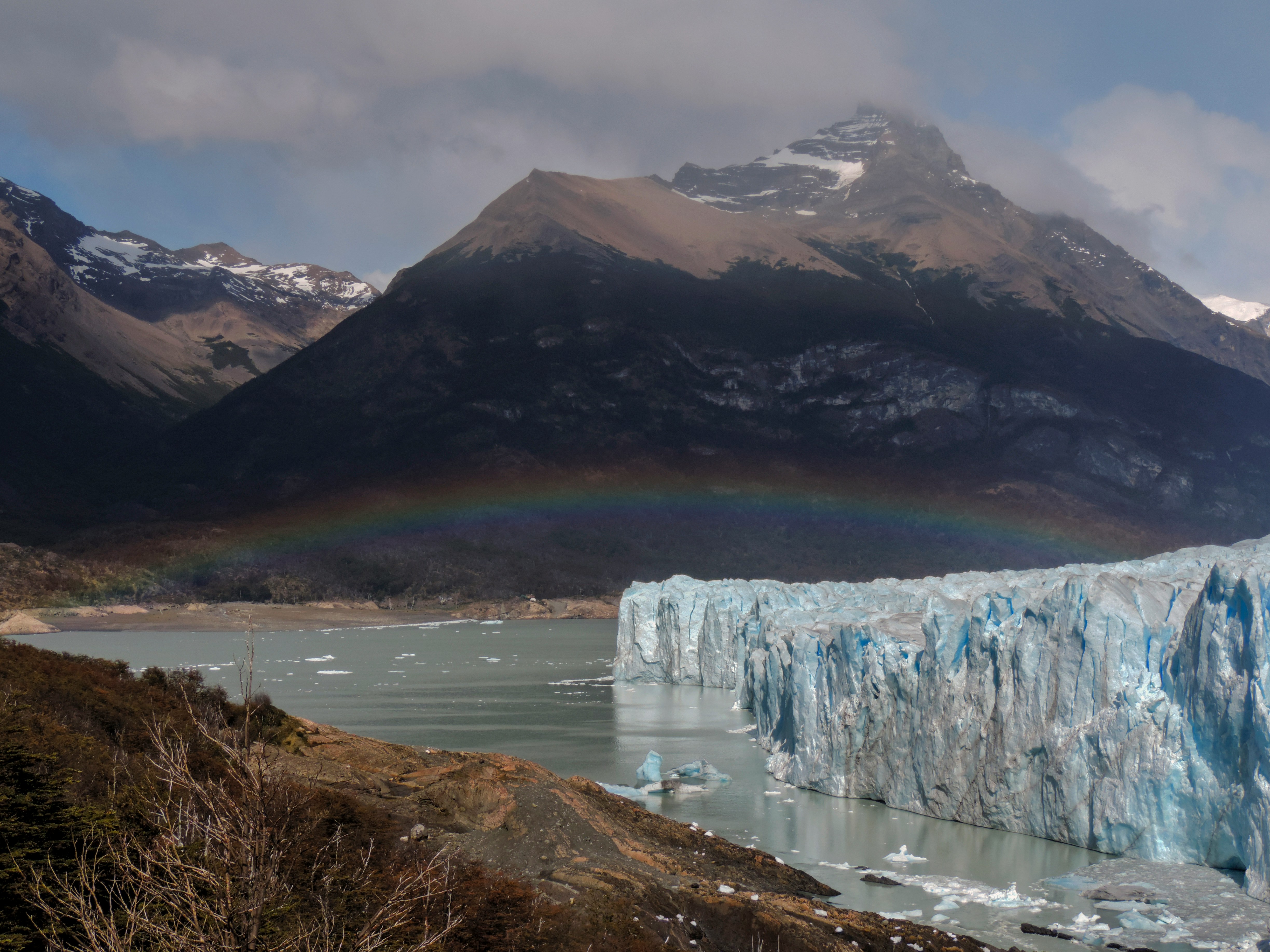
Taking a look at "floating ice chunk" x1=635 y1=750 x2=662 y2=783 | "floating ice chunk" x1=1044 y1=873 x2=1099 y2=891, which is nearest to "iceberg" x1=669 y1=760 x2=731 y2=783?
"floating ice chunk" x1=635 y1=750 x2=662 y2=783

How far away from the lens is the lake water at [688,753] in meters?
17.5

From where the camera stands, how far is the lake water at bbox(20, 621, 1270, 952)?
57.5 ft

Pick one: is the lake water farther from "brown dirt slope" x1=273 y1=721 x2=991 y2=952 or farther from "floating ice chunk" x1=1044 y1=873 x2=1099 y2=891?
"brown dirt slope" x1=273 y1=721 x2=991 y2=952

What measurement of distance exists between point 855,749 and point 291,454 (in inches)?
5877

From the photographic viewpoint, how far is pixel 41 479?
15175cm

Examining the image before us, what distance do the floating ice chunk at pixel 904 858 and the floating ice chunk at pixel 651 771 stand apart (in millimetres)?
8102

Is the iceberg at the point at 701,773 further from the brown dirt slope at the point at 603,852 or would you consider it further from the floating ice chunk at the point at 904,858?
the floating ice chunk at the point at 904,858

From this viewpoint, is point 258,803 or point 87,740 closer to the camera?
point 258,803

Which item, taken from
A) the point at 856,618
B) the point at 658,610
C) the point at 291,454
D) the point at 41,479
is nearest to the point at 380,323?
the point at 291,454

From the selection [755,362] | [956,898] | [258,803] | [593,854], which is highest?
[755,362]

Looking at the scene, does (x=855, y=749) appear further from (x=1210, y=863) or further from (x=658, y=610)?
(x=658, y=610)

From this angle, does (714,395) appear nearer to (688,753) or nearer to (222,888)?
(688,753)

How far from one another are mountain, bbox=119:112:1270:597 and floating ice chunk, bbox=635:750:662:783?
104703 mm

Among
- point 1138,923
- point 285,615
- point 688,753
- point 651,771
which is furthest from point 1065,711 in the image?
point 285,615
